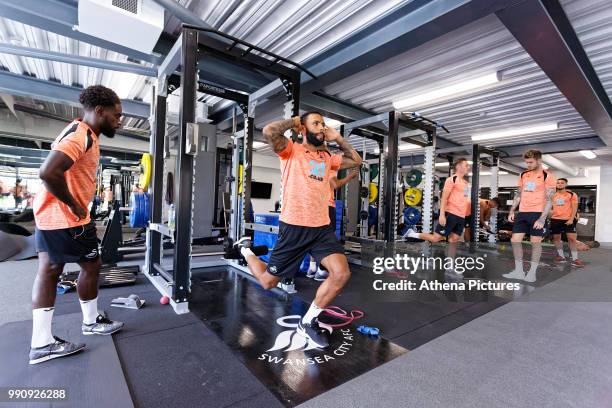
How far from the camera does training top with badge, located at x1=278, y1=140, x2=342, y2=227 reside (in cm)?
207

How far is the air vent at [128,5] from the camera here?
2.50m

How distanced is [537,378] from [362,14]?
10.8 feet

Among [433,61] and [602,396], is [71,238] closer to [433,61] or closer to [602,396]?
[602,396]

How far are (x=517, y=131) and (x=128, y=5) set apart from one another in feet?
24.6

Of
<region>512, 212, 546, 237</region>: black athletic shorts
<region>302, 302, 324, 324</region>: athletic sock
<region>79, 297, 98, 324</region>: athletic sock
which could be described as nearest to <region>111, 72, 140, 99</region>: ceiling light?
<region>79, 297, 98, 324</region>: athletic sock

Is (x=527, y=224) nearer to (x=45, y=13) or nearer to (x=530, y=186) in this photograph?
(x=530, y=186)

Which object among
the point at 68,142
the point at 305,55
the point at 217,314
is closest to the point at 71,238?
the point at 68,142

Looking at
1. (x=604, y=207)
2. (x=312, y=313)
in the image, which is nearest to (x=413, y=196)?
(x=312, y=313)

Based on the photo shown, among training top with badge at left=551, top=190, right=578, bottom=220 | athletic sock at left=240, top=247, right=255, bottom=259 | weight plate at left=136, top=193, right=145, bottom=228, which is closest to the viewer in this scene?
athletic sock at left=240, top=247, right=255, bottom=259

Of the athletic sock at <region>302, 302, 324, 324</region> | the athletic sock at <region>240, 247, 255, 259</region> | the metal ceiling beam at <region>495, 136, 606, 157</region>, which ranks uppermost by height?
the metal ceiling beam at <region>495, 136, 606, 157</region>

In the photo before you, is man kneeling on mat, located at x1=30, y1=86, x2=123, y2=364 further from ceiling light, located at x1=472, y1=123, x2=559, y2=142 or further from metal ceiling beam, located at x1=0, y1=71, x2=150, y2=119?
ceiling light, located at x1=472, y1=123, x2=559, y2=142

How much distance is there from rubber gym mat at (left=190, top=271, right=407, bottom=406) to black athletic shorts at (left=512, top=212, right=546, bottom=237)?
3.04 m

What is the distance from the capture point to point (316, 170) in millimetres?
2121

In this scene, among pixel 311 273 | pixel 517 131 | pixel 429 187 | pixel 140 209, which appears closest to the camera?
pixel 140 209
